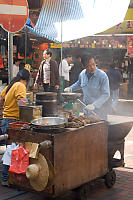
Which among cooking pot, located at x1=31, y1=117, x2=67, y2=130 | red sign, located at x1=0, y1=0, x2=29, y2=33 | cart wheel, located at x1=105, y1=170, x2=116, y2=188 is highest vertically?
red sign, located at x1=0, y1=0, x2=29, y2=33

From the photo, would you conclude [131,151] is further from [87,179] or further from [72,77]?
[72,77]

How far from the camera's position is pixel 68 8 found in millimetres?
10039

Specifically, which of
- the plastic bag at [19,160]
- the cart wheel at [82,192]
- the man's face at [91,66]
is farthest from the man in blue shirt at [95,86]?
the plastic bag at [19,160]

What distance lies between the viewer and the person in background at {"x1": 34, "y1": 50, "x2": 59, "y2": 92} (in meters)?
12.1

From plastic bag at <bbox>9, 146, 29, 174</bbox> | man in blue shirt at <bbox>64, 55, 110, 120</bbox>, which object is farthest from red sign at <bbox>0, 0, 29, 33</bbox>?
plastic bag at <bbox>9, 146, 29, 174</bbox>

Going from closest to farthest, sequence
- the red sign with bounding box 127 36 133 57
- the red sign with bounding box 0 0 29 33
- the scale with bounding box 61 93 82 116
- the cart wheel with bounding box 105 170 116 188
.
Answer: the cart wheel with bounding box 105 170 116 188 < the scale with bounding box 61 93 82 116 < the red sign with bounding box 0 0 29 33 < the red sign with bounding box 127 36 133 57

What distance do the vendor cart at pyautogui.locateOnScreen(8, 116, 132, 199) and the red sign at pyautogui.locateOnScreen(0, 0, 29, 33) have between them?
8.57ft

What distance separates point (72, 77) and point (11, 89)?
37.0ft

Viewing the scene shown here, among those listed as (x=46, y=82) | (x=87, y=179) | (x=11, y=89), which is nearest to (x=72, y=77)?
(x=46, y=82)

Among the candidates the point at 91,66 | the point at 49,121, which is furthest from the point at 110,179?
the point at 91,66

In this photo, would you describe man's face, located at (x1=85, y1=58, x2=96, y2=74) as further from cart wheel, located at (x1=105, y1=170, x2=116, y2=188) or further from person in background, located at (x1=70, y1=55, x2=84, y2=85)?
person in background, located at (x1=70, y1=55, x2=84, y2=85)

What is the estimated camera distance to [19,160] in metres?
4.68

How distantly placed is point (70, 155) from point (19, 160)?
67cm

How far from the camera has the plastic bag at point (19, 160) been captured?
4629 millimetres
